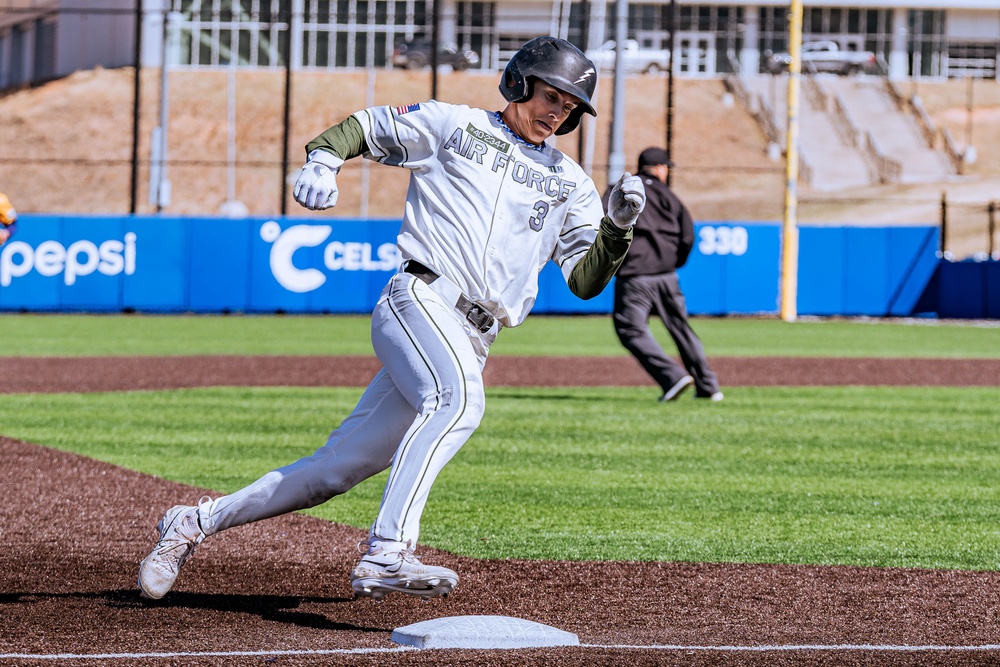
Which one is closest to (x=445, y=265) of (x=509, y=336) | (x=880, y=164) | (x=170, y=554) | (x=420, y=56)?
(x=170, y=554)

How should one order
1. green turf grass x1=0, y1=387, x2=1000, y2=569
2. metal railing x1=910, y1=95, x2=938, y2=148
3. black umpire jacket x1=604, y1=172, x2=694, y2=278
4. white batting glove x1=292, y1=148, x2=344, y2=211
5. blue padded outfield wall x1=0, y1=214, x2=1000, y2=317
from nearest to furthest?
white batting glove x1=292, y1=148, x2=344, y2=211, green turf grass x1=0, y1=387, x2=1000, y2=569, black umpire jacket x1=604, y1=172, x2=694, y2=278, blue padded outfield wall x1=0, y1=214, x2=1000, y2=317, metal railing x1=910, y1=95, x2=938, y2=148

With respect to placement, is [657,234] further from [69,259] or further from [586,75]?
[69,259]

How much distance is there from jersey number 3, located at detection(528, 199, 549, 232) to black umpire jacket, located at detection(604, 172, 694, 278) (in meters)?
6.96

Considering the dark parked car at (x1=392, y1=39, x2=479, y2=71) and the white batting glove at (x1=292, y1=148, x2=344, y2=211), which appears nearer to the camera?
the white batting glove at (x1=292, y1=148, x2=344, y2=211)

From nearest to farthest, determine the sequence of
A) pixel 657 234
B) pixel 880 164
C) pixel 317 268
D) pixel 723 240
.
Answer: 1. pixel 657 234
2. pixel 317 268
3. pixel 723 240
4. pixel 880 164

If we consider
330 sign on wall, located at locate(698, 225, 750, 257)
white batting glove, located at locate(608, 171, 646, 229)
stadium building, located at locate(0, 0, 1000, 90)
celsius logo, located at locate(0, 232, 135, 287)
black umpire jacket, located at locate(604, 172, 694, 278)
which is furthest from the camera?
stadium building, located at locate(0, 0, 1000, 90)

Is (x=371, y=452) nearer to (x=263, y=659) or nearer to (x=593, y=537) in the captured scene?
(x=263, y=659)

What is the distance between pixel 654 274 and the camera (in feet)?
39.5

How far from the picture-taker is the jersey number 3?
16.1ft

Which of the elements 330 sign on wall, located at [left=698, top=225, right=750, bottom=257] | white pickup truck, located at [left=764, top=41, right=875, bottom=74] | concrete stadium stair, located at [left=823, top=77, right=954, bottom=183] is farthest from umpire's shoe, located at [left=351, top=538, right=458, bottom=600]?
white pickup truck, located at [left=764, top=41, right=875, bottom=74]

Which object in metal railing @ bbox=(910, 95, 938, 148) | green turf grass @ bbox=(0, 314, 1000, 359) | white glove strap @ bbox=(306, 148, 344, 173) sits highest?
metal railing @ bbox=(910, 95, 938, 148)

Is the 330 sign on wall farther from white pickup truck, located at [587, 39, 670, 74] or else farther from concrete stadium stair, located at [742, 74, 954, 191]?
white pickup truck, located at [587, 39, 670, 74]

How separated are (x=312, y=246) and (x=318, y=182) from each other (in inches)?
888

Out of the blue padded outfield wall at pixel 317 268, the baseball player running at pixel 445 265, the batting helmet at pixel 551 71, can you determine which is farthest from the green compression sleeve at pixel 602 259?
the blue padded outfield wall at pixel 317 268
